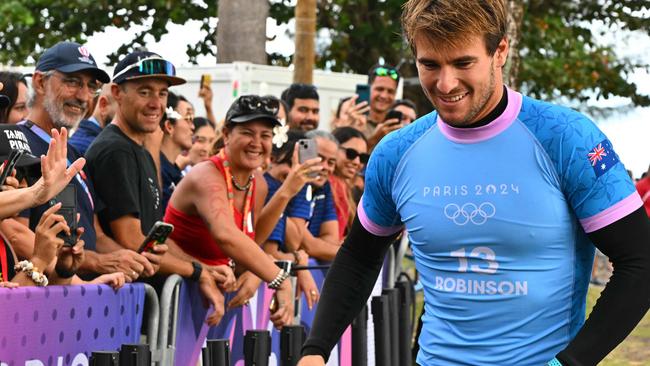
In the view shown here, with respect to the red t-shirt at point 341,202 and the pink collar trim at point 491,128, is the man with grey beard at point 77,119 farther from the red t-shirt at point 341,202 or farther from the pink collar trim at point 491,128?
the red t-shirt at point 341,202

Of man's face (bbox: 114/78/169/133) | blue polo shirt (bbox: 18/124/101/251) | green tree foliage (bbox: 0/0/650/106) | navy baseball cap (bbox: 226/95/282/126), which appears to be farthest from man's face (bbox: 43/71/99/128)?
green tree foliage (bbox: 0/0/650/106)

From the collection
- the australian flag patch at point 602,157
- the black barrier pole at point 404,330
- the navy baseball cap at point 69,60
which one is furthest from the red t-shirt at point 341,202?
the australian flag patch at point 602,157

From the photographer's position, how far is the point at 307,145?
27.2 feet

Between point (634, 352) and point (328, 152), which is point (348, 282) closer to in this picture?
point (328, 152)

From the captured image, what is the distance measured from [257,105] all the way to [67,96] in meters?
1.38

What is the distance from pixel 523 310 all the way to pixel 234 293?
3.68 m

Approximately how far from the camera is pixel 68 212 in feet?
18.6

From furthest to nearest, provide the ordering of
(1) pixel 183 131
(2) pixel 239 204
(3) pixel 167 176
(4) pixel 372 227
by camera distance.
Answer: (1) pixel 183 131 → (3) pixel 167 176 → (2) pixel 239 204 → (4) pixel 372 227

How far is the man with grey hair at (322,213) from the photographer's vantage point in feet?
30.2

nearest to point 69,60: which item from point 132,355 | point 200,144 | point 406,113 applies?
point 132,355

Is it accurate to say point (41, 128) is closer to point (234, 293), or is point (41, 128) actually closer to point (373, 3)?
point (234, 293)

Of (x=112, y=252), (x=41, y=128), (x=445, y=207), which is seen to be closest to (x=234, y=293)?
(x=112, y=252)

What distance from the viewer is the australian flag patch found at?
4.01 metres

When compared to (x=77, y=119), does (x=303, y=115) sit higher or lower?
higher
